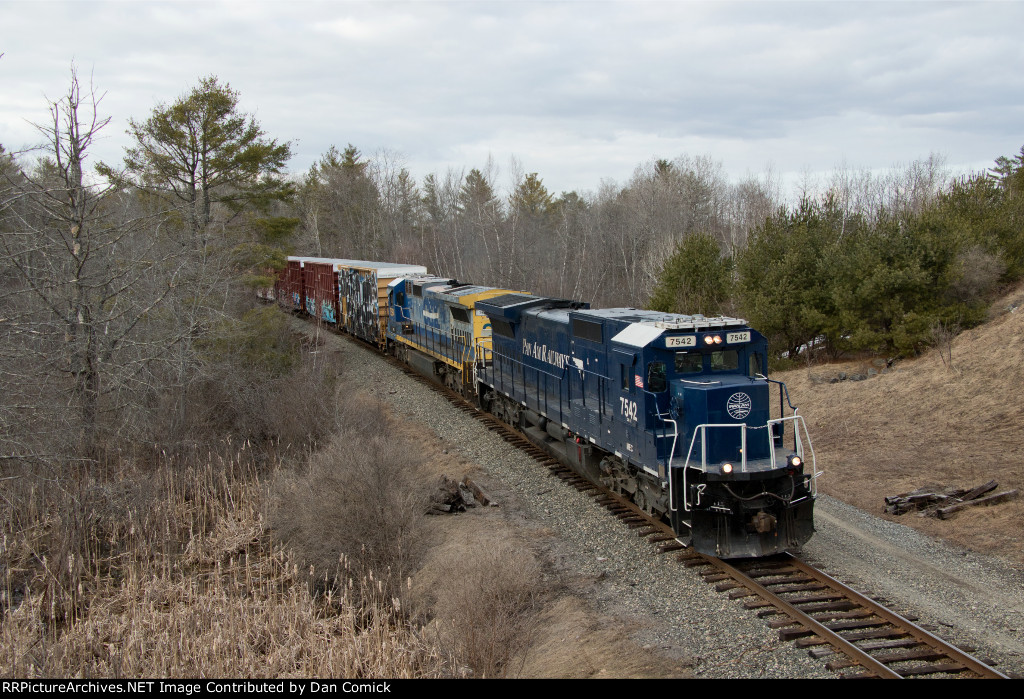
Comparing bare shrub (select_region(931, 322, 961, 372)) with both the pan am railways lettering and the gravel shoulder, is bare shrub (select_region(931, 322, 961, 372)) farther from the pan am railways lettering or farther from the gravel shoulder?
the pan am railways lettering

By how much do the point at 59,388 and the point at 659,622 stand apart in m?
12.9

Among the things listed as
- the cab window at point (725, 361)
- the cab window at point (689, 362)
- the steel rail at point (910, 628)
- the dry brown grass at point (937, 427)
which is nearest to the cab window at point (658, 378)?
the cab window at point (689, 362)

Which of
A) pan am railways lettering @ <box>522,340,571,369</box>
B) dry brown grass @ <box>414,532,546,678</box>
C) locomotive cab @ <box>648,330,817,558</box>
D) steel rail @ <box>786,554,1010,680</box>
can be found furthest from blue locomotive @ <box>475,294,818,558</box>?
dry brown grass @ <box>414,532,546,678</box>

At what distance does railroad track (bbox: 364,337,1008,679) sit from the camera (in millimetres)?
7508

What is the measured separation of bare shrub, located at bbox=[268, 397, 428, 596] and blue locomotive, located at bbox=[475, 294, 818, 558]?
11.7ft

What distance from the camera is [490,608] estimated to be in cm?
905

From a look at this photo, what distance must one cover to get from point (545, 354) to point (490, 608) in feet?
25.0

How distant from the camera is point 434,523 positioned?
1339 centimetres

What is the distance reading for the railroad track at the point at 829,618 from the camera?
7508mm

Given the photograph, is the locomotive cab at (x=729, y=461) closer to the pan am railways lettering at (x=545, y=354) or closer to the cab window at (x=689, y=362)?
the cab window at (x=689, y=362)

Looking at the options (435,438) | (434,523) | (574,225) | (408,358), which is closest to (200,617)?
(434,523)

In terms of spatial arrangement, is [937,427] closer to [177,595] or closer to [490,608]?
[490,608]

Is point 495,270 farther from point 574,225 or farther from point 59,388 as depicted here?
point 59,388

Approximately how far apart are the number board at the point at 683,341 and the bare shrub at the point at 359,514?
4.95m
